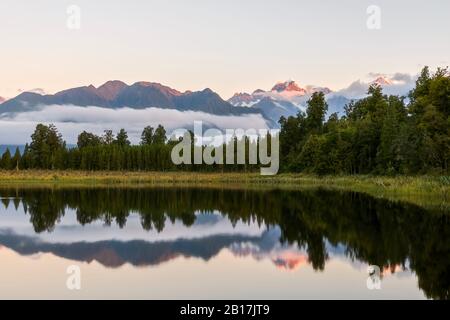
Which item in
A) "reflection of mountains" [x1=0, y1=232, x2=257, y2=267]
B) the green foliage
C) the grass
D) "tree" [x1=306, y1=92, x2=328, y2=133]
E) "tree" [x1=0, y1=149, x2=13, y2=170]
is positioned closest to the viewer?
"reflection of mountains" [x1=0, y1=232, x2=257, y2=267]

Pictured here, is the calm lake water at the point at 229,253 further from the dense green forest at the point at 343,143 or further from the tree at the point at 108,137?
the tree at the point at 108,137

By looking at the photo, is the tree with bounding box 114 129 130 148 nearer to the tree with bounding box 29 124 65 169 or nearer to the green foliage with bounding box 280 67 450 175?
the tree with bounding box 29 124 65 169

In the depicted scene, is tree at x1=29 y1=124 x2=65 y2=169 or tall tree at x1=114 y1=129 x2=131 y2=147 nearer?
tree at x1=29 y1=124 x2=65 y2=169

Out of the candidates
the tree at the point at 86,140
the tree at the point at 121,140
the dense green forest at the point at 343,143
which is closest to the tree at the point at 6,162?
the dense green forest at the point at 343,143

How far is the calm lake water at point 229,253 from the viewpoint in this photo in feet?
40.0

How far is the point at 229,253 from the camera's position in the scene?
57.9 ft

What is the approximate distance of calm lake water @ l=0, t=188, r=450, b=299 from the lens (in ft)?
40.0

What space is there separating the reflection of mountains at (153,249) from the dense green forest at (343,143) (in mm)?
33750

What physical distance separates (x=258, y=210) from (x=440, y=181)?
15.6 metres

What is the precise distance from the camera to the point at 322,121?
332 feet

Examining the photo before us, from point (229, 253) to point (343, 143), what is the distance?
63209 millimetres

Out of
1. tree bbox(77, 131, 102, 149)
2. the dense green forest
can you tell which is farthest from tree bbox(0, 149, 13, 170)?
tree bbox(77, 131, 102, 149)

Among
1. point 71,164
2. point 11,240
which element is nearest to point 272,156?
point 71,164

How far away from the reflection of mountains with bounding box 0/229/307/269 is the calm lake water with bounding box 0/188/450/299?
35 mm
